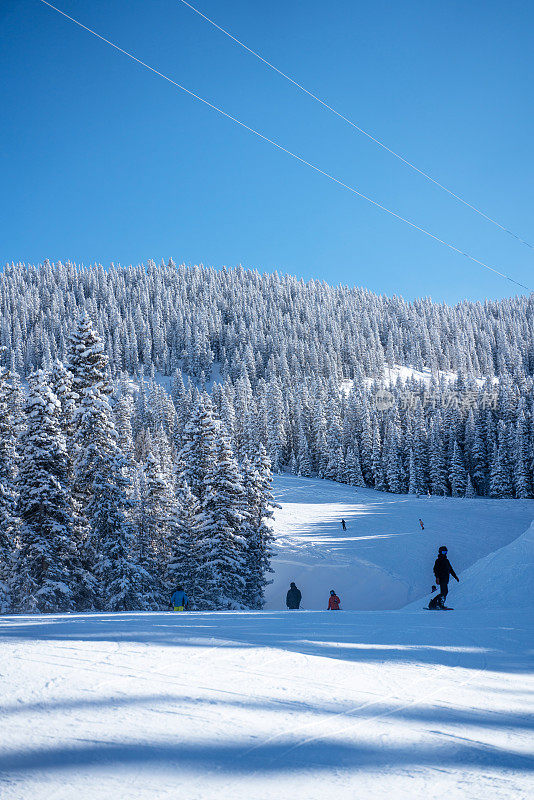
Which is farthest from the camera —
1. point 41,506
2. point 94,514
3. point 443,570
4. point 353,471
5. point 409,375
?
point 409,375

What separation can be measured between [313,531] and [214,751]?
137 feet

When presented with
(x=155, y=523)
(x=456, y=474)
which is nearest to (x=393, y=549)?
(x=155, y=523)

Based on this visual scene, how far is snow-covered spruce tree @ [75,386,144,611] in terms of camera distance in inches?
778

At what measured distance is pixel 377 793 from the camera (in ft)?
9.02

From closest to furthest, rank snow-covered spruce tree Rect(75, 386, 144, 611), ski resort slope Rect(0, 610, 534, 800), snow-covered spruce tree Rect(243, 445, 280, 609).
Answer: ski resort slope Rect(0, 610, 534, 800), snow-covered spruce tree Rect(75, 386, 144, 611), snow-covered spruce tree Rect(243, 445, 280, 609)

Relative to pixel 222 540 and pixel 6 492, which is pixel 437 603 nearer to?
pixel 222 540

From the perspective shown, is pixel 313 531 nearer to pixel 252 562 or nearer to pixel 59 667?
A: pixel 252 562

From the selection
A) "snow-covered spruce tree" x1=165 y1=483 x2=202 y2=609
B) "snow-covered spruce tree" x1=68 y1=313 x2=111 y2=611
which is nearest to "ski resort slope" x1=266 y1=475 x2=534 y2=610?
"snow-covered spruce tree" x1=165 y1=483 x2=202 y2=609

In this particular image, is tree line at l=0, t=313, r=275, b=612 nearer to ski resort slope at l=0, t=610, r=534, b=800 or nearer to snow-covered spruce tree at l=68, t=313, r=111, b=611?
snow-covered spruce tree at l=68, t=313, r=111, b=611

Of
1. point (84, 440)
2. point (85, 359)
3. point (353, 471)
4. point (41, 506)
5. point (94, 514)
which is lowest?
point (94, 514)

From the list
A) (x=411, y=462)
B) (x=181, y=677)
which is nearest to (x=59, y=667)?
(x=181, y=677)

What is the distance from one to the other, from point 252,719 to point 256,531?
81.6ft

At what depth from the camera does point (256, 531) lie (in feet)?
91.5

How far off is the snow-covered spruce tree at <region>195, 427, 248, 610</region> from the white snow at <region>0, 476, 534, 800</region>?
48.2 ft
